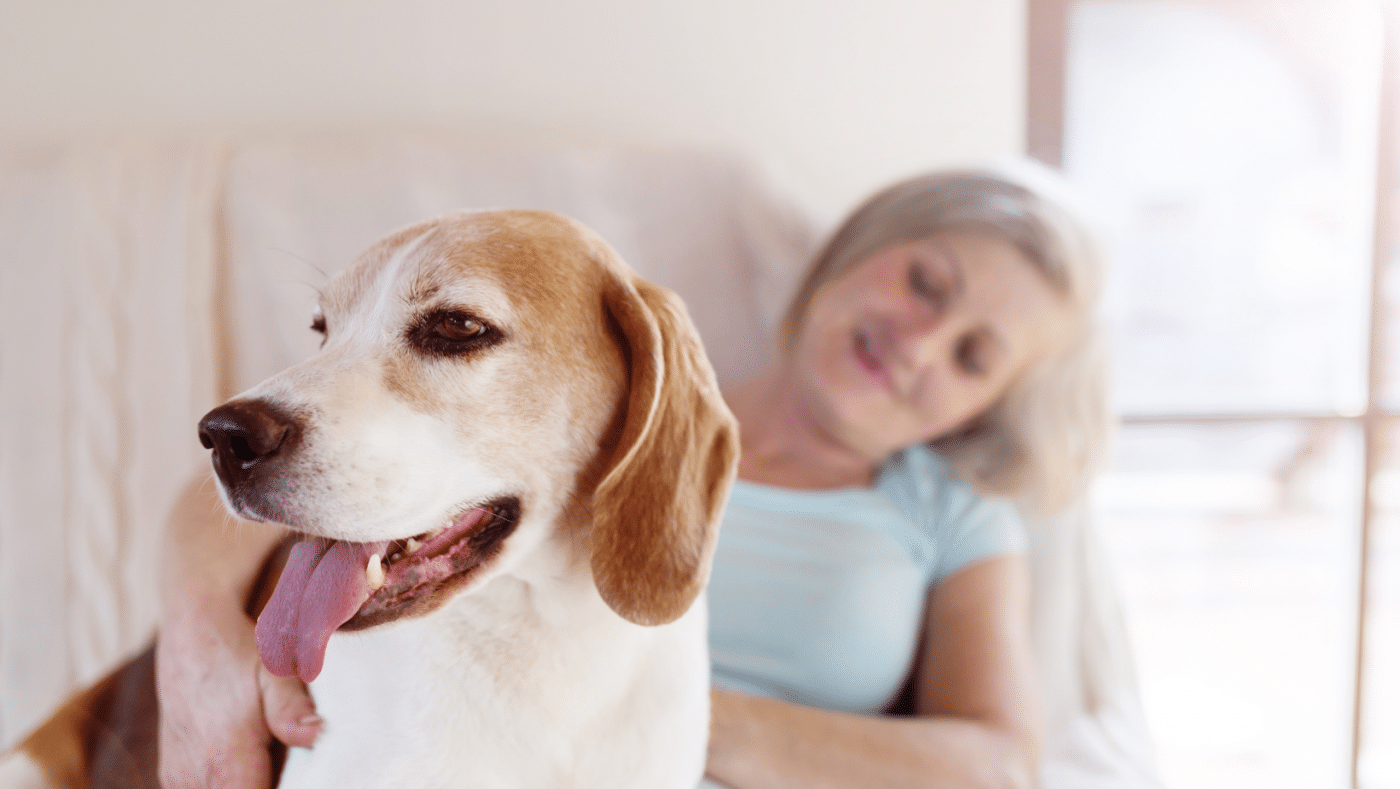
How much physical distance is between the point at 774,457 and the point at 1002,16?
613mm

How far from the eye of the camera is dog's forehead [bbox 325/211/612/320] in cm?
45

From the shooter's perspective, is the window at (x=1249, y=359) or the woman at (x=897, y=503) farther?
the window at (x=1249, y=359)

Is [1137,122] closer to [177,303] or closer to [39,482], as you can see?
[177,303]

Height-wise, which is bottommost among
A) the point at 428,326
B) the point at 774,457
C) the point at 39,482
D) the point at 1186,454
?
the point at 1186,454

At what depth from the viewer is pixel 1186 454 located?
62.6 inches

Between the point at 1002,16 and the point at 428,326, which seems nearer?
the point at 428,326

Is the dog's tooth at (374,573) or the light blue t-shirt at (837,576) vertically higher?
the dog's tooth at (374,573)

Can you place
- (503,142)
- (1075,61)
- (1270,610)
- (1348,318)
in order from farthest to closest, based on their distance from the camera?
(1270,610)
(1348,318)
(1075,61)
(503,142)

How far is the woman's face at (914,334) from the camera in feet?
2.81

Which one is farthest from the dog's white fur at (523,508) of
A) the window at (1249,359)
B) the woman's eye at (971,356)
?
the window at (1249,359)

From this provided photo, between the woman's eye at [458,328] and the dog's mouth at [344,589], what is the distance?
0.37 feet

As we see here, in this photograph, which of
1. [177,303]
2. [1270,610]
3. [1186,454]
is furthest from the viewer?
[1186,454]

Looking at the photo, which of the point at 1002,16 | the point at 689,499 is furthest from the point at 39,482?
the point at 1002,16

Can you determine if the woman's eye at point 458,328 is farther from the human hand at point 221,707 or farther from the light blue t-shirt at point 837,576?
the light blue t-shirt at point 837,576
